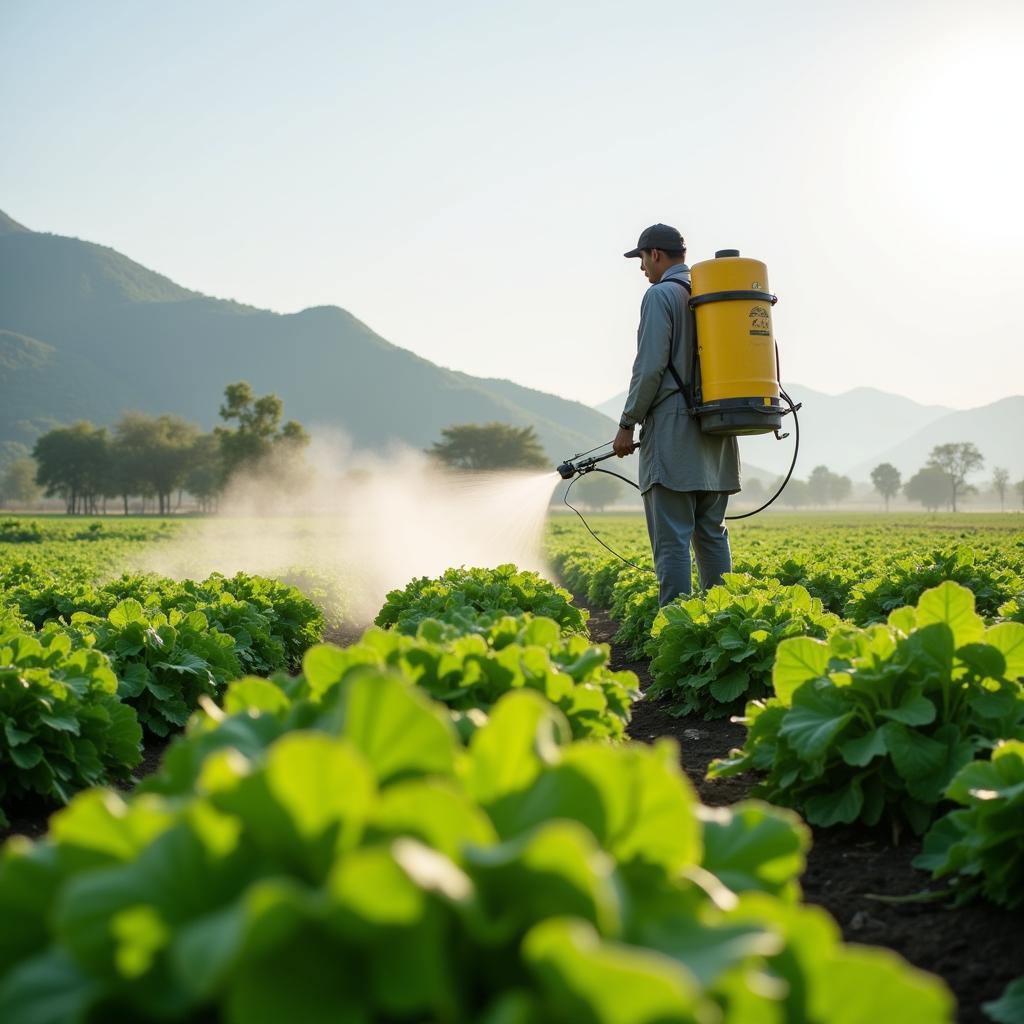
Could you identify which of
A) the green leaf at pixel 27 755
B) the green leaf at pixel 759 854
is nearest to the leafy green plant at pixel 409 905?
the green leaf at pixel 759 854

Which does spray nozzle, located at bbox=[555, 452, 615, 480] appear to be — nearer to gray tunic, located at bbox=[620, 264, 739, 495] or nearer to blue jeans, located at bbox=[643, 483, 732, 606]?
gray tunic, located at bbox=[620, 264, 739, 495]

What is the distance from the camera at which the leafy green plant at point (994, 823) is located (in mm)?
2623

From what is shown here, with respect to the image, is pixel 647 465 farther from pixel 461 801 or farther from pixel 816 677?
pixel 461 801

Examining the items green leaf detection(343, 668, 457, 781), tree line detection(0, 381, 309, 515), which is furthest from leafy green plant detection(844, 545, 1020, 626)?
tree line detection(0, 381, 309, 515)

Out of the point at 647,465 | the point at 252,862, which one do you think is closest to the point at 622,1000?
the point at 252,862

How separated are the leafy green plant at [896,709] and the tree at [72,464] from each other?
11563cm

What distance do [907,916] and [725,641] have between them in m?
2.91

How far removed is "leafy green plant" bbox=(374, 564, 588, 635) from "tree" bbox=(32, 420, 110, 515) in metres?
110

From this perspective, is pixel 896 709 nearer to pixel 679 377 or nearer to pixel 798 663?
pixel 798 663

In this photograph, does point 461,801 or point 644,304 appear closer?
point 461,801

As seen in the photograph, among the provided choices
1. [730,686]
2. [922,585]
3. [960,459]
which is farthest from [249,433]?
[960,459]

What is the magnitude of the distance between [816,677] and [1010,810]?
1161 mm

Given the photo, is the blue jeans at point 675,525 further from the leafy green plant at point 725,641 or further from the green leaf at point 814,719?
the green leaf at point 814,719

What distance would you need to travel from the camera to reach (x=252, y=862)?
4.50ft
